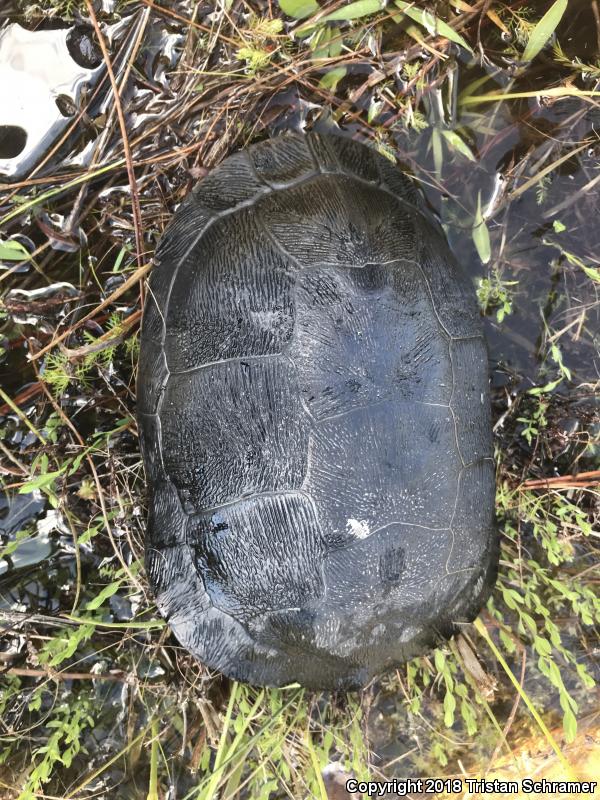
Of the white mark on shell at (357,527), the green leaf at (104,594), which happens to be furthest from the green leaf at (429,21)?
the green leaf at (104,594)

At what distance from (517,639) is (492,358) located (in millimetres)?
1153

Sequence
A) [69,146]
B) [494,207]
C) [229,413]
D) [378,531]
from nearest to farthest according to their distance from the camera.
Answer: [378,531], [229,413], [69,146], [494,207]

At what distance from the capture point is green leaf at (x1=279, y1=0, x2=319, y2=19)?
204 centimetres

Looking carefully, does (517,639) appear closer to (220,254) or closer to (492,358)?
(492,358)

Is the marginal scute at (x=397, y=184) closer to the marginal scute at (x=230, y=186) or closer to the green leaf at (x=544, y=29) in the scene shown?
the marginal scute at (x=230, y=186)

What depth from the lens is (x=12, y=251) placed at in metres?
2.03

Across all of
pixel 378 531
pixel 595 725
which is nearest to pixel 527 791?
pixel 595 725

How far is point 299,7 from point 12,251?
1317mm

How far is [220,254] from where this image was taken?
5.63 feet

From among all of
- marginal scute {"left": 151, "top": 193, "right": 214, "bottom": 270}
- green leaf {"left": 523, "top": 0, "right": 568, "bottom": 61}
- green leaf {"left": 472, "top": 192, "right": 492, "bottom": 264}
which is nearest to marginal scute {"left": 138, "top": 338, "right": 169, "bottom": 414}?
marginal scute {"left": 151, "top": 193, "right": 214, "bottom": 270}

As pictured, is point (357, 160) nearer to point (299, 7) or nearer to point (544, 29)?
point (299, 7)

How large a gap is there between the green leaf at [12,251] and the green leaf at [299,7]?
49.0 inches

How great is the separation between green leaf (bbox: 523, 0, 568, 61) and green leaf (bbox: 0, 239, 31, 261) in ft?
6.44

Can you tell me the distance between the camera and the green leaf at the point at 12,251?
6.63 feet
